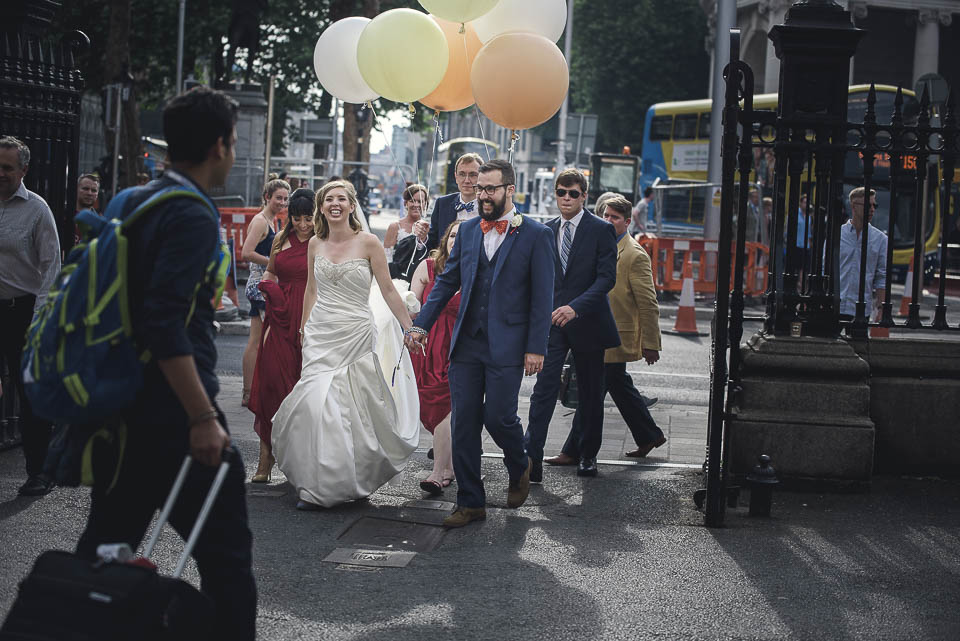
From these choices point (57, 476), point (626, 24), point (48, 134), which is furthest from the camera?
point (626, 24)

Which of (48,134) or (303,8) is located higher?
(303,8)

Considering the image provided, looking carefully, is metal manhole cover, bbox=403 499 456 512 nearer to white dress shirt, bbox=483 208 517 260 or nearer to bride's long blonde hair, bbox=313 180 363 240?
white dress shirt, bbox=483 208 517 260

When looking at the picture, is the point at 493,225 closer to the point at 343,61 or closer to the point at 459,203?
the point at 459,203

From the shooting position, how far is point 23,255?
22.0 feet

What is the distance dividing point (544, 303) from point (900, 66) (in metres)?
44.6

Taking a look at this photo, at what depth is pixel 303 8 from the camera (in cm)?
3909

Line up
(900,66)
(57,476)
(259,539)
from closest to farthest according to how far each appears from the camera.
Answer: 1. (57,476)
2. (259,539)
3. (900,66)

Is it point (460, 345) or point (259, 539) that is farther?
point (460, 345)

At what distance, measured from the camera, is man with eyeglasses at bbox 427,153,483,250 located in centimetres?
809

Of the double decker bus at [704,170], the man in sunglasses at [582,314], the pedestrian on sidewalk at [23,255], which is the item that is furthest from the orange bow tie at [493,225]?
the double decker bus at [704,170]

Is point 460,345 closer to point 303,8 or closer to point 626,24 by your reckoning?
point 303,8

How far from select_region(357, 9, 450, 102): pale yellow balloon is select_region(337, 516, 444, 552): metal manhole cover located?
3.13m

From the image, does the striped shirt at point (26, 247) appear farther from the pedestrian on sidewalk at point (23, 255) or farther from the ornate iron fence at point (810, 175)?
the ornate iron fence at point (810, 175)


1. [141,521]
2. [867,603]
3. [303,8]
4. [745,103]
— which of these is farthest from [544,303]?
[303,8]
